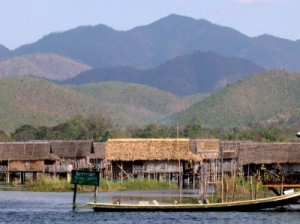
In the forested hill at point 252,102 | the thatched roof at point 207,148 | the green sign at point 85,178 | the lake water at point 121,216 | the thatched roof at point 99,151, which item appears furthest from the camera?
the forested hill at point 252,102

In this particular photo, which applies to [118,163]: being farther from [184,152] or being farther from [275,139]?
[275,139]

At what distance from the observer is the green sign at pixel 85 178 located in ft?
150

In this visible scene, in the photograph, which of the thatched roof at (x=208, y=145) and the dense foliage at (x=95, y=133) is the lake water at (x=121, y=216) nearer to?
the thatched roof at (x=208, y=145)

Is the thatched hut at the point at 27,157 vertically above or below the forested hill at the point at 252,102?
below

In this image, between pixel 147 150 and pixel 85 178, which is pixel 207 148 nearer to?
pixel 147 150

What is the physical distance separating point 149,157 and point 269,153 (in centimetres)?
1164

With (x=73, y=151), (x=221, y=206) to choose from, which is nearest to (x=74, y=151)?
(x=73, y=151)

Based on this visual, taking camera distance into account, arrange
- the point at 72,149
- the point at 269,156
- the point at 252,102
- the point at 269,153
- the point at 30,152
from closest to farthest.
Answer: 1. the point at 269,156
2. the point at 269,153
3. the point at 30,152
4. the point at 72,149
5. the point at 252,102

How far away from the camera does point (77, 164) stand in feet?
276

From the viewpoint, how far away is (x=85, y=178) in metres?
46.2

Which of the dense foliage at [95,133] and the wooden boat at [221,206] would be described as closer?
the wooden boat at [221,206]

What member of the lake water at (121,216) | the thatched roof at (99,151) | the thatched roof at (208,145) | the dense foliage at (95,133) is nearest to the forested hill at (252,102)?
the dense foliage at (95,133)

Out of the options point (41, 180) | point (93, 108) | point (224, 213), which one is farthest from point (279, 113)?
point (224, 213)

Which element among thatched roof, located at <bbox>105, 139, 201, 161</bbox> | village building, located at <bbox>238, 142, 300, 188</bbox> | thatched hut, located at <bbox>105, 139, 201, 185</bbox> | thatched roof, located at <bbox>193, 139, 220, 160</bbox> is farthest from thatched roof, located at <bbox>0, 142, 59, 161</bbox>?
village building, located at <bbox>238, 142, 300, 188</bbox>
